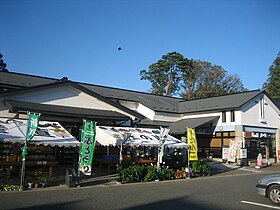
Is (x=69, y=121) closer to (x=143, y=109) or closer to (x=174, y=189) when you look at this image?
(x=174, y=189)

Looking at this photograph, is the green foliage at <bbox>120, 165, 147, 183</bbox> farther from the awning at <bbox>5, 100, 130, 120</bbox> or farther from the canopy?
the awning at <bbox>5, 100, 130, 120</bbox>

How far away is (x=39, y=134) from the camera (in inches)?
506

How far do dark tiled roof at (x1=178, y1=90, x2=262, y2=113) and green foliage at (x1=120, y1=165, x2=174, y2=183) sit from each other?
12708 millimetres

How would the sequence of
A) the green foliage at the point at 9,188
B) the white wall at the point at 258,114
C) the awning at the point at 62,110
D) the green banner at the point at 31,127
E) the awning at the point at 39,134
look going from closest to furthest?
the green foliage at the point at 9,188, the green banner at the point at 31,127, the awning at the point at 39,134, the awning at the point at 62,110, the white wall at the point at 258,114

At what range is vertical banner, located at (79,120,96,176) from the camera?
41.1 feet

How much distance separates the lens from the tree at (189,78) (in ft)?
146

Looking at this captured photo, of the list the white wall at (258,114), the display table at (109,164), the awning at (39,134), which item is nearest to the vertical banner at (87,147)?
the awning at (39,134)

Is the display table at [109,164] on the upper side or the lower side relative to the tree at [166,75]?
lower

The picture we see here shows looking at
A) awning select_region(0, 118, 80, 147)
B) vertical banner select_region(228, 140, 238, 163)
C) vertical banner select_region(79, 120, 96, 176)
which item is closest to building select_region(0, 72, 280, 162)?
vertical banner select_region(228, 140, 238, 163)

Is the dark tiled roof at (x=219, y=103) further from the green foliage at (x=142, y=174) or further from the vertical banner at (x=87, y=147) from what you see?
the vertical banner at (x=87, y=147)

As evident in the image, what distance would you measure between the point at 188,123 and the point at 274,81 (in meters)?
28.8

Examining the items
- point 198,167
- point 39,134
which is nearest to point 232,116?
→ point 198,167

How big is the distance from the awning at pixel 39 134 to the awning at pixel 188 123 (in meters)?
13.4

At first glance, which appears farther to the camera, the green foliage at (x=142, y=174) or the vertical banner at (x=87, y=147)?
the green foliage at (x=142, y=174)
